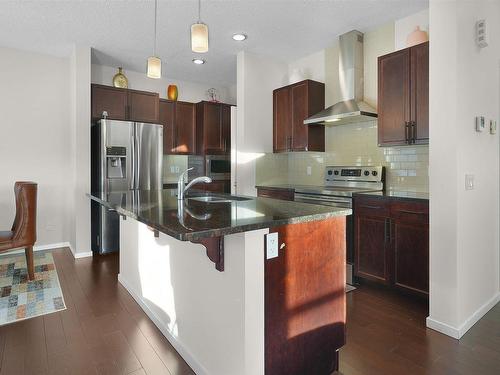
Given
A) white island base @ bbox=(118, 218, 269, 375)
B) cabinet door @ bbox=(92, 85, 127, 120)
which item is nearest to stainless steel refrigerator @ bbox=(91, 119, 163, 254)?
cabinet door @ bbox=(92, 85, 127, 120)

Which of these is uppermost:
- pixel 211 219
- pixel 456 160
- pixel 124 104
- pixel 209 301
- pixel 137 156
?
pixel 124 104

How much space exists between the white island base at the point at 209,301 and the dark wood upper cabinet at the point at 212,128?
10.2 ft

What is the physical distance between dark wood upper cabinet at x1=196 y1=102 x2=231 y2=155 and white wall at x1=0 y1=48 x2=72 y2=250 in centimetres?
195

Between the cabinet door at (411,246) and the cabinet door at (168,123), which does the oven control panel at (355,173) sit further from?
the cabinet door at (168,123)

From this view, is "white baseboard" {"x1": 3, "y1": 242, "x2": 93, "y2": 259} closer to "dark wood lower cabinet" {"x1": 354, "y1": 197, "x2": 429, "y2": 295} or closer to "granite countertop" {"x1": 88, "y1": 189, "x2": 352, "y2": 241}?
"granite countertop" {"x1": 88, "y1": 189, "x2": 352, "y2": 241}

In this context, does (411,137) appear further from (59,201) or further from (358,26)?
(59,201)

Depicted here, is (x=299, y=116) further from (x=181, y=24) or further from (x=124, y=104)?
(x=124, y=104)

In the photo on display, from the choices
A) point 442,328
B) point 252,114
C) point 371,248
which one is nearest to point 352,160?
point 371,248

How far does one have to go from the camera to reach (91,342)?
2.13 metres

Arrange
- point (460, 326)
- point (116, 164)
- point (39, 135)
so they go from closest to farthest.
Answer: point (460, 326) → point (116, 164) → point (39, 135)

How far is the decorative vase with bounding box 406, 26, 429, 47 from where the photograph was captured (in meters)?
3.12

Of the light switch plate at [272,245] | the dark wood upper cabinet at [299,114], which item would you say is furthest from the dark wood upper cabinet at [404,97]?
the light switch plate at [272,245]

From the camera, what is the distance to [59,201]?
470 cm

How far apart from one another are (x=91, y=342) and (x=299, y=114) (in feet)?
11.1
